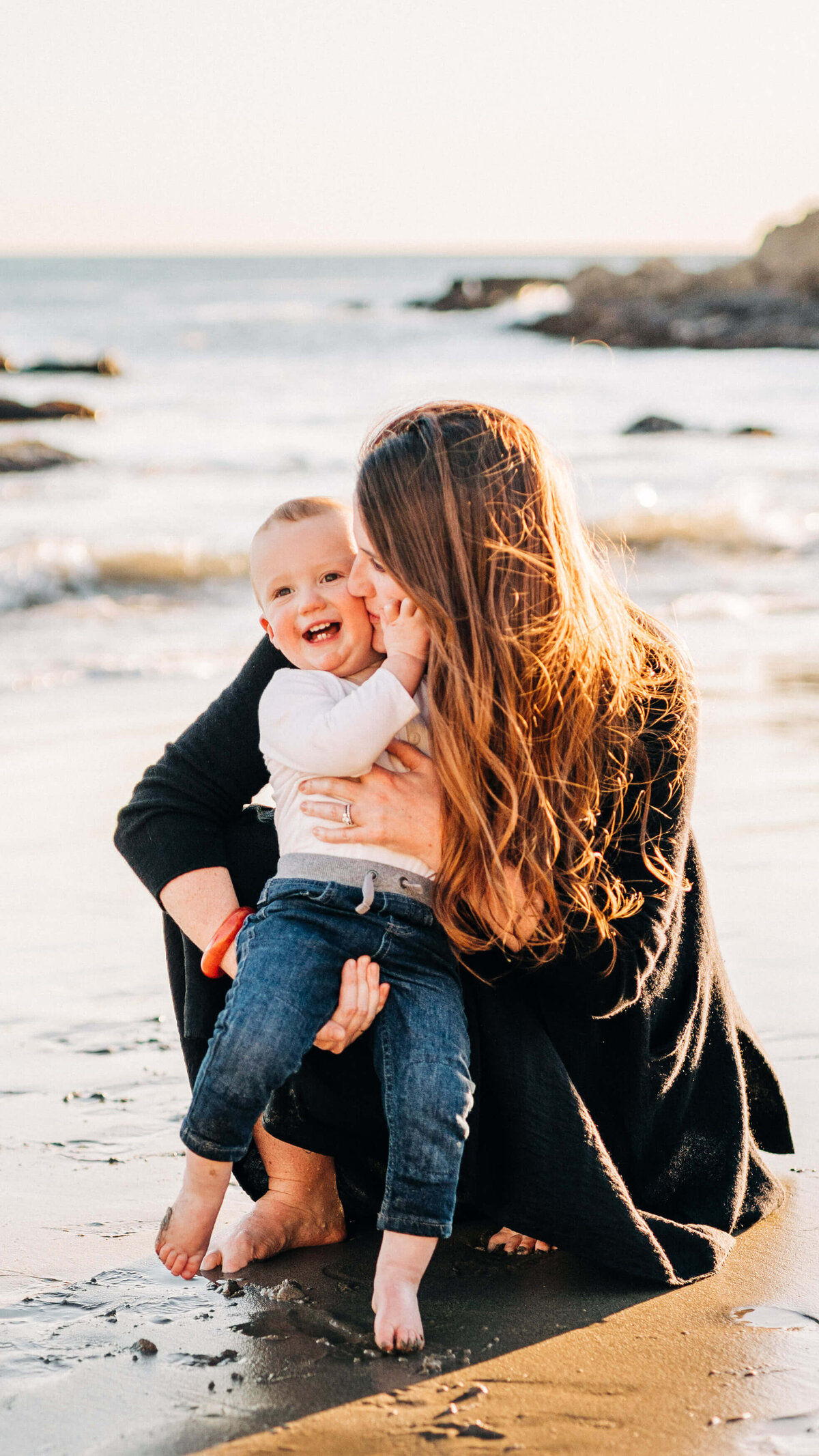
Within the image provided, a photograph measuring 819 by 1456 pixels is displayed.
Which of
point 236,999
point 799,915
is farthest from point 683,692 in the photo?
point 799,915

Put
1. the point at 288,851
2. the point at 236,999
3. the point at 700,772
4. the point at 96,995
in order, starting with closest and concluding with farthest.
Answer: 1. the point at 236,999
2. the point at 288,851
3. the point at 96,995
4. the point at 700,772

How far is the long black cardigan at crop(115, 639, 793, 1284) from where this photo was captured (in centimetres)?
217

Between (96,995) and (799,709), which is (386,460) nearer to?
(96,995)

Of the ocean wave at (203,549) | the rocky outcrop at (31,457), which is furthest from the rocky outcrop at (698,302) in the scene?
the ocean wave at (203,549)

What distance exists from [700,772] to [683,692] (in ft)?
9.53

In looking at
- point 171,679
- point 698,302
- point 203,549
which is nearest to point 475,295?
point 698,302

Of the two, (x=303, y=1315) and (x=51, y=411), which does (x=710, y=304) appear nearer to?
(x=51, y=411)

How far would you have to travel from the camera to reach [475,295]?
5553 centimetres

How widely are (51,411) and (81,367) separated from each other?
341 inches

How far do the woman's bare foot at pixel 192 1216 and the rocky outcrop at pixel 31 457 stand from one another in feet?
44.8

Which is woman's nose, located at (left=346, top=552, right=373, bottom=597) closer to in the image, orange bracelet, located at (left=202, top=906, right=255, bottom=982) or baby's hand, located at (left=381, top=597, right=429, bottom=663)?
baby's hand, located at (left=381, top=597, right=429, bottom=663)

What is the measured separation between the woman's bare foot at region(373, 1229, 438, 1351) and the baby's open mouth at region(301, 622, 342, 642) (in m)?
0.89

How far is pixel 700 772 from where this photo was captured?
205 inches

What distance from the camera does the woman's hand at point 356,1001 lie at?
2.08 meters
